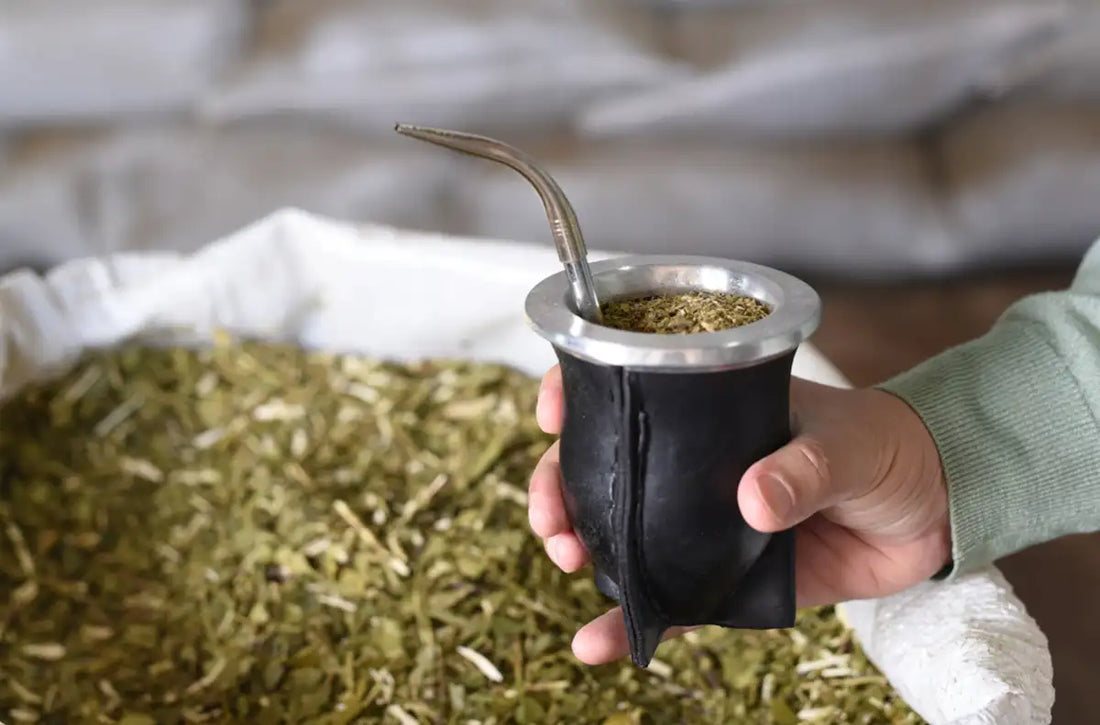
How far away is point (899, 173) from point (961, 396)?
2.18 feet

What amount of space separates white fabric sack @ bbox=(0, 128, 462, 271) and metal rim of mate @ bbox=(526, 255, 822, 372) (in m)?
0.77

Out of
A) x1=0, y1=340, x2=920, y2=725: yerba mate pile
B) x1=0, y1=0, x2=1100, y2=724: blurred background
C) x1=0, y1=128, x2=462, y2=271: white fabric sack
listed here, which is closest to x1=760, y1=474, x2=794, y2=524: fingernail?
x1=0, y1=340, x2=920, y2=725: yerba mate pile

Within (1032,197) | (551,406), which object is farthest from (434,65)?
(551,406)

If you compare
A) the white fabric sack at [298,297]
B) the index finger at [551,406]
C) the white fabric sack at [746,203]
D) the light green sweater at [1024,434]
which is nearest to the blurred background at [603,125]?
the white fabric sack at [746,203]

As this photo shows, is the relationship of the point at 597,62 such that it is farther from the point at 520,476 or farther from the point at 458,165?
the point at 520,476

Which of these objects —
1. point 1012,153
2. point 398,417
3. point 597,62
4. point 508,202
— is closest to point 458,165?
point 508,202

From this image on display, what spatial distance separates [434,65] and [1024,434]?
883 mm

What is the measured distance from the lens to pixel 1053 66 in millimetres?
1228

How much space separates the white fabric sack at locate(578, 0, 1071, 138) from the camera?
3.99 feet

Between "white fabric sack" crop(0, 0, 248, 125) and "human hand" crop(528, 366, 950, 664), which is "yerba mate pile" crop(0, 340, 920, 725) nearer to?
"human hand" crop(528, 366, 950, 664)

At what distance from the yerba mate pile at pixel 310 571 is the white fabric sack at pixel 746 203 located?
303mm

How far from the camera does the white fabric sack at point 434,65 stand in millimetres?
1251

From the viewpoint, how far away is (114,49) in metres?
1.30

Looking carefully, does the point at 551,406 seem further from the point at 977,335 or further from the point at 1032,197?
the point at 1032,197
